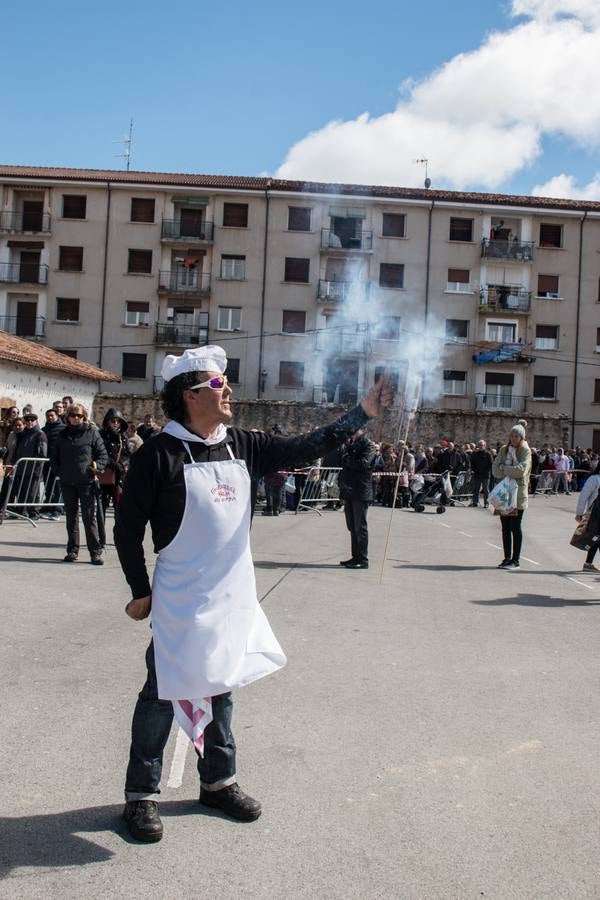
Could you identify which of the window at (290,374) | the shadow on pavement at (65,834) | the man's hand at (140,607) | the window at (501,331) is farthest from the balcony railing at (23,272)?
the shadow on pavement at (65,834)

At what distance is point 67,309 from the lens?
149ft

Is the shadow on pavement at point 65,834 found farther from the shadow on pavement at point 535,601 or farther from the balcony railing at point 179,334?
Result: the balcony railing at point 179,334

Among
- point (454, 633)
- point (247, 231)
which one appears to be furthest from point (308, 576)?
point (247, 231)

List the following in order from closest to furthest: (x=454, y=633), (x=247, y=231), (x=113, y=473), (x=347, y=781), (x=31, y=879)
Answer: (x=31, y=879)
(x=347, y=781)
(x=454, y=633)
(x=113, y=473)
(x=247, y=231)

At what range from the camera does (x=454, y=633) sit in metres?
7.21

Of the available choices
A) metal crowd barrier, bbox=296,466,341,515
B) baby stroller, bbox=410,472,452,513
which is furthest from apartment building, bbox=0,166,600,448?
metal crowd barrier, bbox=296,466,341,515

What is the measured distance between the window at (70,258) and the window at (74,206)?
5.43 feet

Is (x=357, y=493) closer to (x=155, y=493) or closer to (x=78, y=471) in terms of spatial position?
(x=78, y=471)

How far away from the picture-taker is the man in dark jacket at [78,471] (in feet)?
32.9

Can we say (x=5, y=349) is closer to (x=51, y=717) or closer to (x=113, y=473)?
(x=113, y=473)

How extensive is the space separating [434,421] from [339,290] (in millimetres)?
9163

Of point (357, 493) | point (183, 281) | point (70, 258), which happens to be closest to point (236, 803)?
point (357, 493)

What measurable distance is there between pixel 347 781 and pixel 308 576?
20.2 feet

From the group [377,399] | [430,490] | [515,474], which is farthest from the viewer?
[430,490]
